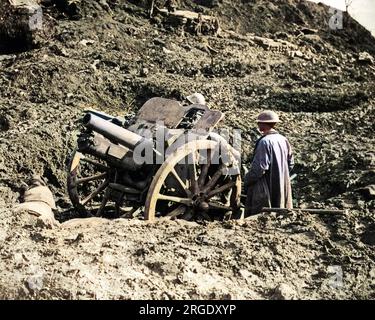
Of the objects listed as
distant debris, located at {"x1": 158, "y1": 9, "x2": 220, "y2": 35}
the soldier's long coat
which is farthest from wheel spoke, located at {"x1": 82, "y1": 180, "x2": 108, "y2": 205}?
distant debris, located at {"x1": 158, "y1": 9, "x2": 220, "y2": 35}

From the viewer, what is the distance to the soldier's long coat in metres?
6.04

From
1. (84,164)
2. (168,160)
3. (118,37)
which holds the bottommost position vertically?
(84,164)

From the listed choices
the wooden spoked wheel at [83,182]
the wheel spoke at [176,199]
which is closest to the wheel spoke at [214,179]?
the wheel spoke at [176,199]

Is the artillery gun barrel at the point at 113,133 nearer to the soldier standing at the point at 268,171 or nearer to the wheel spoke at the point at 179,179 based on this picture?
the wheel spoke at the point at 179,179

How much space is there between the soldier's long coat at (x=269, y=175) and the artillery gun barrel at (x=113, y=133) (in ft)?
3.66

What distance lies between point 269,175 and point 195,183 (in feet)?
2.59

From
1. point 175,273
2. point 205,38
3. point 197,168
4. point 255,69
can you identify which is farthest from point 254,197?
point 205,38

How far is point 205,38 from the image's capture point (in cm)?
1684

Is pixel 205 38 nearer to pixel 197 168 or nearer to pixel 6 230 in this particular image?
pixel 197 168

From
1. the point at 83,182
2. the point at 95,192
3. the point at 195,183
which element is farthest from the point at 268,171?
the point at 83,182

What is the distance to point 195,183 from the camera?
19.8 feet

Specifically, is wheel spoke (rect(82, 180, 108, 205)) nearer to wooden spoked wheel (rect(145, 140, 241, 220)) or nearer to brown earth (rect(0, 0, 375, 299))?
brown earth (rect(0, 0, 375, 299))
